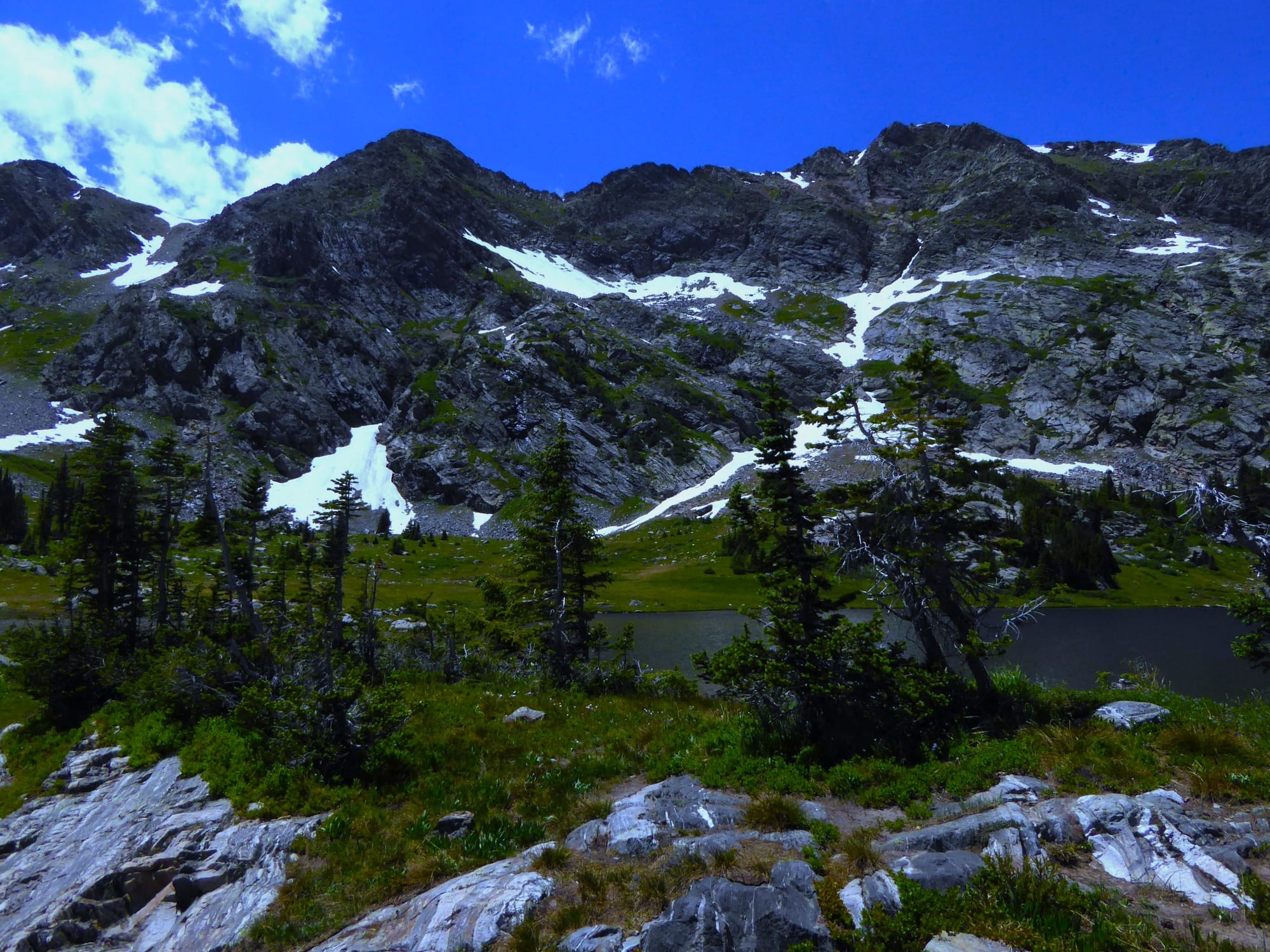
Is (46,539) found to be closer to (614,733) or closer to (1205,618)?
(614,733)

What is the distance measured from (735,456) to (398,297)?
12802cm

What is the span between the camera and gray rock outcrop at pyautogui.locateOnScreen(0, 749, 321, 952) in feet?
34.8

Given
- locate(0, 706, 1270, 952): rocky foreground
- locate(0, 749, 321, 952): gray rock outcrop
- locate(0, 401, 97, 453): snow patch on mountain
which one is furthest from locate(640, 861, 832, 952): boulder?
locate(0, 401, 97, 453): snow patch on mountain

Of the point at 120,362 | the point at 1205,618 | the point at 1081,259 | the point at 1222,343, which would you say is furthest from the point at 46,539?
the point at 1081,259

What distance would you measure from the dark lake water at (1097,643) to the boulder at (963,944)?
30.2 m

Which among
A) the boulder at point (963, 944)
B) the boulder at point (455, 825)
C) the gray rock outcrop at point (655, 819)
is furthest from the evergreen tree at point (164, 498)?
the boulder at point (963, 944)

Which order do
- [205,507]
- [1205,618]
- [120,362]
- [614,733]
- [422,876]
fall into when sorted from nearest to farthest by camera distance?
[422,876]
[614,733]
[205,507]
[1205,618]
[120,362]

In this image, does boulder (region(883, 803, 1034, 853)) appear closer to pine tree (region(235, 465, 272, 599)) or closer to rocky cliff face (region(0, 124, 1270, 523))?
pine tree (region(235, 465, 272, 599))

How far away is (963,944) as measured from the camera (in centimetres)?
648

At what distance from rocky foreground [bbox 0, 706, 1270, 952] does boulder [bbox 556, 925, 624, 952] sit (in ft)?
0.08

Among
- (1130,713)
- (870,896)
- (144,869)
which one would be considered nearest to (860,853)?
(870,896)

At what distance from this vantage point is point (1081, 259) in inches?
7687

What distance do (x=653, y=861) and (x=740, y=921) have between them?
2565mm

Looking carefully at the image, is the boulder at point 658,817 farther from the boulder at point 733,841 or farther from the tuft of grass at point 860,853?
the tuft of grass at point 860,853
